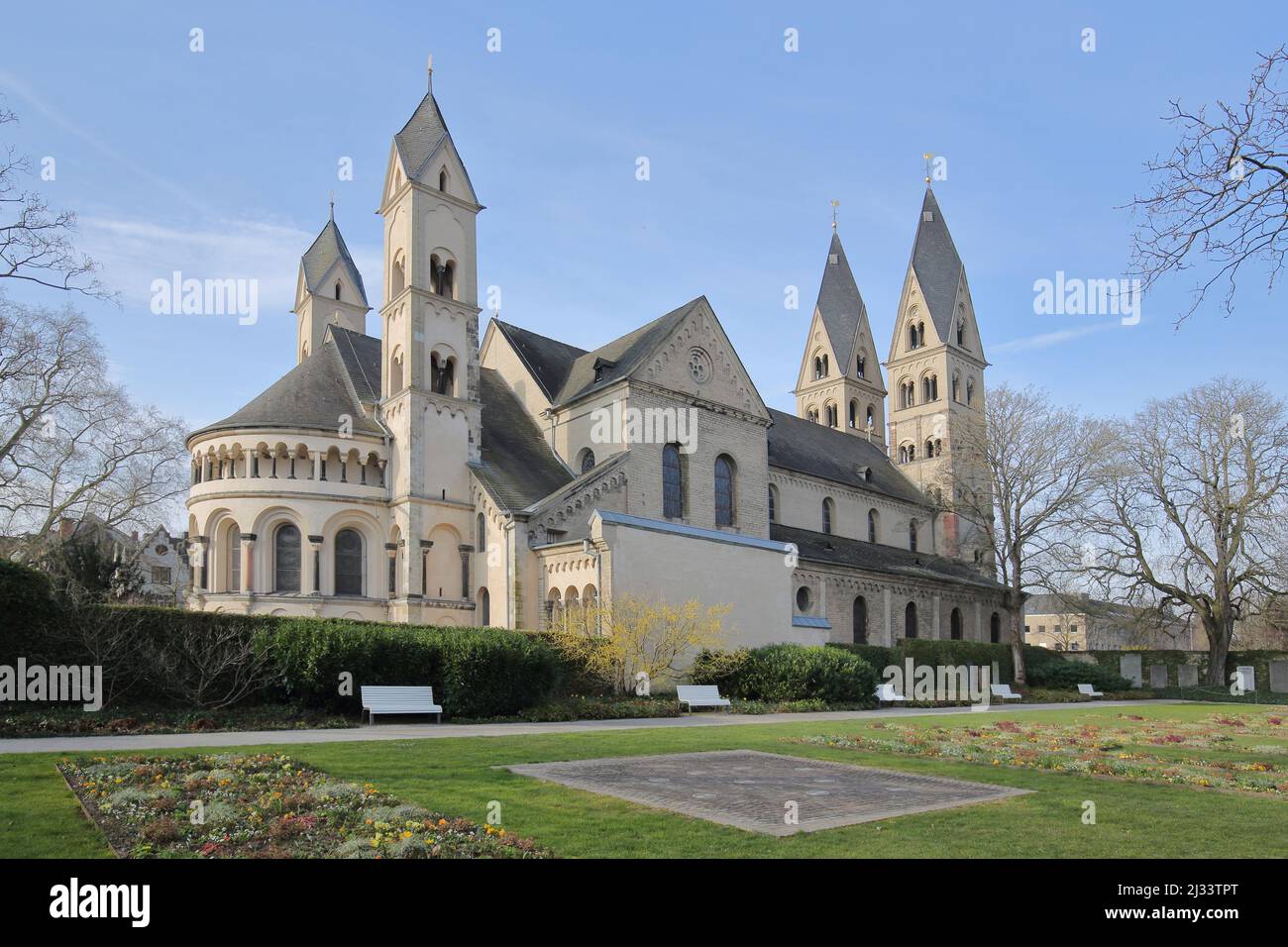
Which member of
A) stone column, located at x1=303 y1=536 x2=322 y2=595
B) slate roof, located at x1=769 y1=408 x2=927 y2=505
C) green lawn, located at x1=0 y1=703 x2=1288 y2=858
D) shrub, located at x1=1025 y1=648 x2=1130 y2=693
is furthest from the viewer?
slate roof, located at x1=769 y1=408 x2=927 y2=505

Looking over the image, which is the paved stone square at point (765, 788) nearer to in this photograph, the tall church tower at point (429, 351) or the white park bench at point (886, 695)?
the white park bench at point (886, 695)

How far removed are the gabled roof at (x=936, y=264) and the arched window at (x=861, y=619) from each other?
27330 mm

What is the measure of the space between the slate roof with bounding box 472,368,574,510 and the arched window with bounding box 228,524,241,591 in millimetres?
9060

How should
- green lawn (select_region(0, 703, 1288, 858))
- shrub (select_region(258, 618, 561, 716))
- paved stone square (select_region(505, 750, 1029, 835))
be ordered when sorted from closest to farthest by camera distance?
green lawn (select_region(0, 703, 1288, 858)) < paved stone square (select_region(505, 750, 1029, 835)) < shrub (select_region(258, 618, 561, 716))

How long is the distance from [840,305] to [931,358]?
9.17 m

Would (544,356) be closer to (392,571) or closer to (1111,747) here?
(392,571)

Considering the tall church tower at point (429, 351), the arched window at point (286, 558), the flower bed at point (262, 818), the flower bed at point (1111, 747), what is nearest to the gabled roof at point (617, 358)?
the tall church tower at point (429, 351)

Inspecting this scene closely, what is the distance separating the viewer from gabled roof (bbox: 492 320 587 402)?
43469 millimetres

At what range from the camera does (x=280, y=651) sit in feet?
65.8

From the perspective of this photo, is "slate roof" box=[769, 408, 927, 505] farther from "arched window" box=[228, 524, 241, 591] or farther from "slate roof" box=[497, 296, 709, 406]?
"arched window" box=[228, 524, 241, 591]

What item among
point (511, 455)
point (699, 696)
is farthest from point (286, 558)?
point (699, 696)

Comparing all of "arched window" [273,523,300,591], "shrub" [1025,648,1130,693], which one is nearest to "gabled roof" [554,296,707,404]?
"arched window" [273,523,300,591]

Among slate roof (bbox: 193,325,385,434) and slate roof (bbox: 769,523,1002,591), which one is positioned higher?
A: slate roof (bbox: 193,325,385,434)
